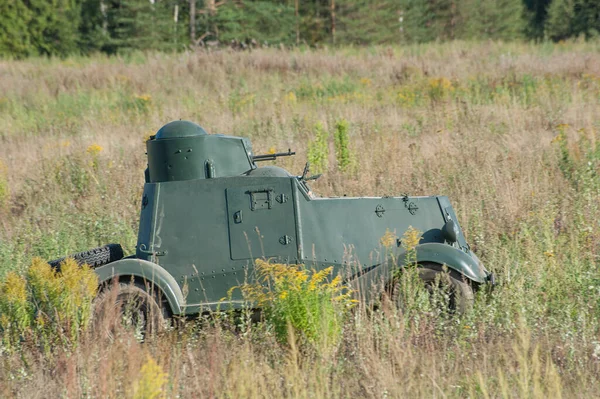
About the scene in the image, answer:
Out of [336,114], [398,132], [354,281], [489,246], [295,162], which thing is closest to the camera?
[354,281]

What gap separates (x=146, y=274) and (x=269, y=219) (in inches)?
38.2

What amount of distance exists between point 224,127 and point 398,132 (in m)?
2.97

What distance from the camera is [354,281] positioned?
5.49 meters

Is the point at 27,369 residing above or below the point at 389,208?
below

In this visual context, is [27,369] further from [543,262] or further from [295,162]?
[295,162]

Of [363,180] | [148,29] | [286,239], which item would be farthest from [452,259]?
[148,29]

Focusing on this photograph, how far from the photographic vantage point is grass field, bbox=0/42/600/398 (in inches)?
175

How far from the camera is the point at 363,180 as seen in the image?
9508 mm

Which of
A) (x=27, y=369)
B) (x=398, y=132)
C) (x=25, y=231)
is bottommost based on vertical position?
(x=27, y=369)

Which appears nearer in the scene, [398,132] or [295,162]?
[295,162]

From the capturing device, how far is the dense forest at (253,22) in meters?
32.1

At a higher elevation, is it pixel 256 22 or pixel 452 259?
pixel 256 22

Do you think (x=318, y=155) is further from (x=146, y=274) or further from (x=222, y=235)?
(x=146, y=274)

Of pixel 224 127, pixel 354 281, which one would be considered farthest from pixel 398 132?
pixel 354 281
